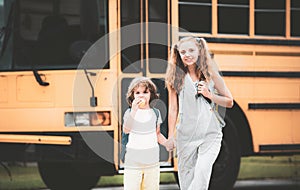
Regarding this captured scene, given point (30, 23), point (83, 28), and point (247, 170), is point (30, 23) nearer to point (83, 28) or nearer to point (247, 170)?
point (83, 28)

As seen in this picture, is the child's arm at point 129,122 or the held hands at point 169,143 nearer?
the child's arm at point 129,122

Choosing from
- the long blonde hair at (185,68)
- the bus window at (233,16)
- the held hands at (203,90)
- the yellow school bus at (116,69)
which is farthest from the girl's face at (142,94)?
the bus window at (233,16)

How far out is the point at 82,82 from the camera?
4.93 meters

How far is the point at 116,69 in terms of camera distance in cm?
493

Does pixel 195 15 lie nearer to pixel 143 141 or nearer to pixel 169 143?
pixel 169 143

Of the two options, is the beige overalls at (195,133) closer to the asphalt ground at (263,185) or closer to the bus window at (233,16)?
the bus window at (233,16)

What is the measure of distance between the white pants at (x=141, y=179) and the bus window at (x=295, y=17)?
2.15 meters

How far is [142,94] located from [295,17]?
1927mm

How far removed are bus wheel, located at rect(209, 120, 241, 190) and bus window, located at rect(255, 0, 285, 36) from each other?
0.94m

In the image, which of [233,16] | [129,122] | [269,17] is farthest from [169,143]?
[269,17]

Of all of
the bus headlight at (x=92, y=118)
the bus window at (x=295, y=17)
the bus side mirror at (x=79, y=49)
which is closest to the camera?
the bus headlight at (x=92, y=118)

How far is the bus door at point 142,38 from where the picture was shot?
4.93 m

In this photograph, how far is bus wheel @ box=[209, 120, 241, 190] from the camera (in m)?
5.32

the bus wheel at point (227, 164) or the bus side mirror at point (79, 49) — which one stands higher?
the bus side mirror at point (79, 49)
